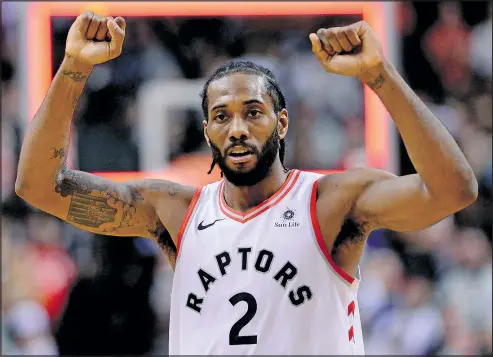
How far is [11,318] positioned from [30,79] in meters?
2.11

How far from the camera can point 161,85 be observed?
23.2 feet

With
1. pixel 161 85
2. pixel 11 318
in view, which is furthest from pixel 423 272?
pixel 11 318

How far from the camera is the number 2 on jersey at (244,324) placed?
3.21m

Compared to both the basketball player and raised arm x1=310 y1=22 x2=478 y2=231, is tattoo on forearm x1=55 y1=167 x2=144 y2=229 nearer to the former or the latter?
the basketball player

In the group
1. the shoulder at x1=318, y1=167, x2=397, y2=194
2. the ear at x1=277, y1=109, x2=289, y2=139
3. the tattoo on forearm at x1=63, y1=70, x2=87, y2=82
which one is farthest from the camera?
the ear at x1=277, y1=109, x2=289, y2=139

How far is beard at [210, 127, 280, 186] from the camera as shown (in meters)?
3.42

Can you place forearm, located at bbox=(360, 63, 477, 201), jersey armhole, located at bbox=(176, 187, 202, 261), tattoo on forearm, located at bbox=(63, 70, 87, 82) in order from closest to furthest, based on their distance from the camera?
forearm, located at bbox=(360, 63, 477, 201) → tattoo on forearm, located at bbox=(63, 70, 87, 82) → jersey armhole, located at bbox=(176, 187, 202, 261)

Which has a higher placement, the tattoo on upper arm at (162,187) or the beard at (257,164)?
the beard at (257,164)

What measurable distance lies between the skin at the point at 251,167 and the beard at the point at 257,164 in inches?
0.9

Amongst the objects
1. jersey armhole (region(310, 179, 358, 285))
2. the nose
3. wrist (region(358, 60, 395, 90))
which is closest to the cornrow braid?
the nose

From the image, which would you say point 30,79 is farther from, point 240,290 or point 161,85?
point 240,290

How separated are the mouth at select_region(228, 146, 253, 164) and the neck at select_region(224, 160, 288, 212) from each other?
0.72 ft

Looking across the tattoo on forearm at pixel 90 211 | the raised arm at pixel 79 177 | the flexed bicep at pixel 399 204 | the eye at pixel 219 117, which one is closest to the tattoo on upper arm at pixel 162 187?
the raised arm at pixel 79 177

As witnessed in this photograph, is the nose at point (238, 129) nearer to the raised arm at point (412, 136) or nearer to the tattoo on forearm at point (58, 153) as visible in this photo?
the raised arm at point (412, 136)
